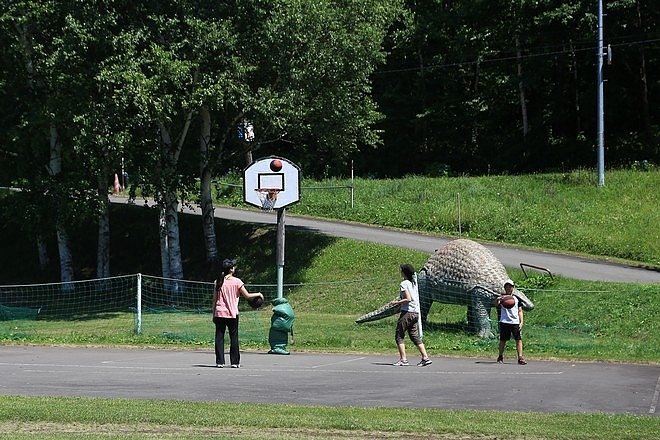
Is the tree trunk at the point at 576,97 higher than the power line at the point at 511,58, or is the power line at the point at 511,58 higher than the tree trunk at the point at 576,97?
the power line at the point at 511,58

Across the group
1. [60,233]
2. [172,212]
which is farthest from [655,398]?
[60,233]

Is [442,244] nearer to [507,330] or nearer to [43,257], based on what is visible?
[43,257]

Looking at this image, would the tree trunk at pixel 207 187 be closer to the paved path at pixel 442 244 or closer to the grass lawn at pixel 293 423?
the paved path at pixel 442 244

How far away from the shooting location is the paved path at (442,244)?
29766 millimetres

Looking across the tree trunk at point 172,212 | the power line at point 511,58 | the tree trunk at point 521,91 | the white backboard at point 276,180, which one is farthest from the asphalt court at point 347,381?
the tree trunk at point 521,91

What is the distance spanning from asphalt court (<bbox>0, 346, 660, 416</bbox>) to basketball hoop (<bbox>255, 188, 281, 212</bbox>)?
16.0ft

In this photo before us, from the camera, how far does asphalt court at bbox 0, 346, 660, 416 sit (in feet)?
42.6

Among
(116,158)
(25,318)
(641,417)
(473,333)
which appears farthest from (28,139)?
(641,417)

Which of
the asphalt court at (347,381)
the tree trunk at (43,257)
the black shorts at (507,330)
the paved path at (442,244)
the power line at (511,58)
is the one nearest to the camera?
the asphalt court at (347,381)

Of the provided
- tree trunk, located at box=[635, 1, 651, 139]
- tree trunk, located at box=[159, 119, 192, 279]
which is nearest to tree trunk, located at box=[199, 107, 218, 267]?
tree trunk, located at box=[159, 119, 192, 279]

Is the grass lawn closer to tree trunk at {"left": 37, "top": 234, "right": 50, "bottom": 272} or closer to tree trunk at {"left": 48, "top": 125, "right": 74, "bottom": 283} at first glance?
tree trunk at {"left": 48, "top": 125, "right": 74, "bottom": 283}

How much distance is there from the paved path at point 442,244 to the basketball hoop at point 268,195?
33.3 feet

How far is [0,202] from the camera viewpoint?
142 feet

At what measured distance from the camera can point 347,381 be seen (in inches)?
593
